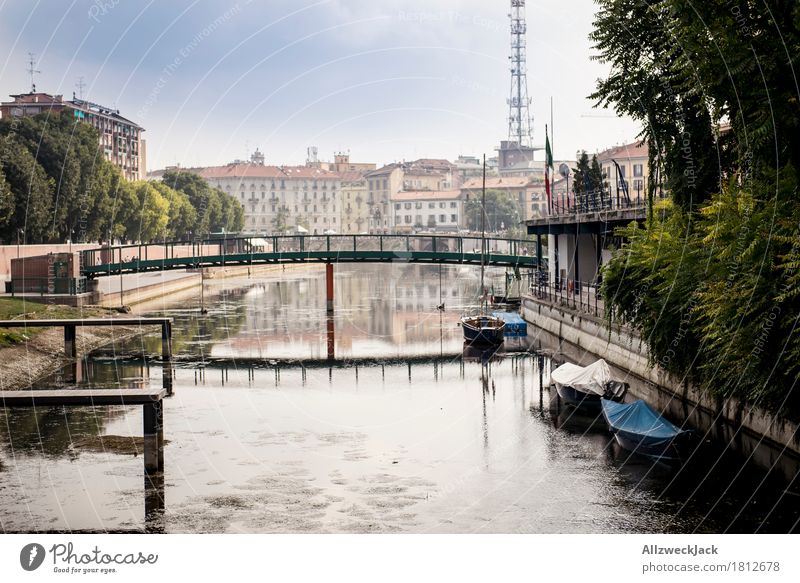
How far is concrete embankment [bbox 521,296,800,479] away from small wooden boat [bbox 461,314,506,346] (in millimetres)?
2540

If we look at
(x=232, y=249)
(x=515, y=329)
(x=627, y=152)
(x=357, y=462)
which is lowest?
(x=357, y=462)

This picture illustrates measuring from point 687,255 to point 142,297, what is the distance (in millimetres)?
64197

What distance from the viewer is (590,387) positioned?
37594mm

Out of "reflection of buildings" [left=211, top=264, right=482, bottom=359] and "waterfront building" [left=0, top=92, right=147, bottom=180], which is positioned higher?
"waterfront building" [left=0, top=92, right=147, bottom=180]

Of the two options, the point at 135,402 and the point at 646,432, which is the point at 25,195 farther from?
the point at 646,432

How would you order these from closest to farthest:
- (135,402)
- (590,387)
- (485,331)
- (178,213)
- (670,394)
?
(135,402) < (590,387) < (670,394) < (485,331) < (178,213)

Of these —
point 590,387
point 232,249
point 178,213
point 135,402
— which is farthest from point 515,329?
Result: point 232,249

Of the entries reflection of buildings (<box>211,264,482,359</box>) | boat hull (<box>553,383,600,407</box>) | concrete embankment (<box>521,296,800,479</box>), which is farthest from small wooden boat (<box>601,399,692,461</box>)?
reflection of buildings (<box>211,264,482,359</box>)

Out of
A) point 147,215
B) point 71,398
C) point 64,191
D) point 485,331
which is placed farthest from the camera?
point 147,215

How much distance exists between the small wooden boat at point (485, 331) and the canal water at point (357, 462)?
4.56 metres

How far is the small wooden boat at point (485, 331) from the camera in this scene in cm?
5853

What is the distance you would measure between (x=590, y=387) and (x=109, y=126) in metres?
150

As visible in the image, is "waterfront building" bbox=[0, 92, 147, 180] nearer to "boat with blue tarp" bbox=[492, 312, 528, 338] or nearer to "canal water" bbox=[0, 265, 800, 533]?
"boat with blue tarp" bbox=[492, 312, 528, 338]

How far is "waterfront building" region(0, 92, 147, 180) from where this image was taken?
5951 inches
